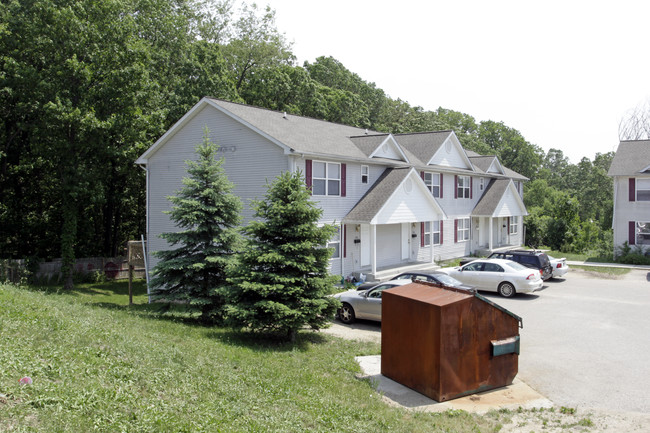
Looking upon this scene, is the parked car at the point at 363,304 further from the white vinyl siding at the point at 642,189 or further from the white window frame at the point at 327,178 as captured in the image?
the white vinyl siding at the point at 642,189

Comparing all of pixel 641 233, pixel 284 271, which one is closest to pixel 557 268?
pixel 641 233

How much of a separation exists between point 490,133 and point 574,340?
229 feet

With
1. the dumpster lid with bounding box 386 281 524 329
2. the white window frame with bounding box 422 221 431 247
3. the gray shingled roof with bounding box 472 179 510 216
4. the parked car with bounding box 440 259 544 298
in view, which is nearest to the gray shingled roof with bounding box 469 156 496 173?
the gray shingled roof with bounding box 472 179 510 216

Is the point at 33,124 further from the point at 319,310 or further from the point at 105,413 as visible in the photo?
the point at 105,413

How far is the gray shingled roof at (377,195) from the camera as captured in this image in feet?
70.4

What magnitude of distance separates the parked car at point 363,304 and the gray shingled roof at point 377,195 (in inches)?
267

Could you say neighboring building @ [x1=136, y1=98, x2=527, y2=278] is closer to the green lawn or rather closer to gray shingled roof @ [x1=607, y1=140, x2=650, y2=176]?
the green lawn

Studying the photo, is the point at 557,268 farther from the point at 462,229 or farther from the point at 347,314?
the point at 347,314

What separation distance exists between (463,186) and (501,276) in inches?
570

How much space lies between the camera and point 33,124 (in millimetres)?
23359

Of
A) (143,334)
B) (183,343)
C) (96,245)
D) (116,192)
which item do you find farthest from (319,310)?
(96,245)

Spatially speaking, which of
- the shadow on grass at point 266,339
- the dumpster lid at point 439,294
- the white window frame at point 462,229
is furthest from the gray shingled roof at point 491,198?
the dumpster lid at point 439,294

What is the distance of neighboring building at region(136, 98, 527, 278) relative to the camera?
19938mm

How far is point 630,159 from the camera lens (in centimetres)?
3091
